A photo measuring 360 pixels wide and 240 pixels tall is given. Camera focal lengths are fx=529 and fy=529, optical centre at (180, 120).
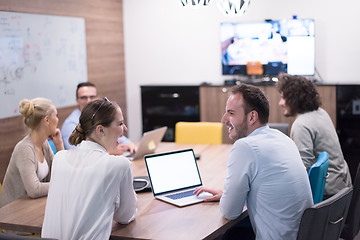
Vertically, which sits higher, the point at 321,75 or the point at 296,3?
the point at 296,3

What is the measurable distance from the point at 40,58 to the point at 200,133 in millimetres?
1926

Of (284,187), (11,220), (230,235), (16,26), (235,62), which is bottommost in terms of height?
(230,235)

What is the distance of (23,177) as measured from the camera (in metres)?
3.27

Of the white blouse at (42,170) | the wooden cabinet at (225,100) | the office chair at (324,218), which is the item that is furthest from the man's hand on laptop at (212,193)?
the wooden cabinet at (225,100)

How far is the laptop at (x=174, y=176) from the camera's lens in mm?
3188

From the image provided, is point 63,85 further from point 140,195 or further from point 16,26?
point 140,195

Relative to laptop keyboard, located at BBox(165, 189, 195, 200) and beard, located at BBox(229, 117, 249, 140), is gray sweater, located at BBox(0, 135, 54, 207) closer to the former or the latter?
laptop keyboard, located at BBox(165, 189, 195, 200)

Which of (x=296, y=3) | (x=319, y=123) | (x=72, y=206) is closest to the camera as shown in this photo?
(x=72, y=206)

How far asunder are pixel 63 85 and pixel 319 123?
3.24 m

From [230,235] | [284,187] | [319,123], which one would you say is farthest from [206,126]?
[284,187]

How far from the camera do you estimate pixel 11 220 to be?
2.88 metres

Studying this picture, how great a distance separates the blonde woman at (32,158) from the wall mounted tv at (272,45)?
11.4 feet

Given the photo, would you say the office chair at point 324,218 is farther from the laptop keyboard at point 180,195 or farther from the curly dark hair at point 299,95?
the curly dark hair at point 299,95

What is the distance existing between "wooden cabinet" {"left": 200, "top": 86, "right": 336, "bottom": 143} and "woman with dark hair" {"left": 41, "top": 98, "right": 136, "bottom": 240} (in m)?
4.00
